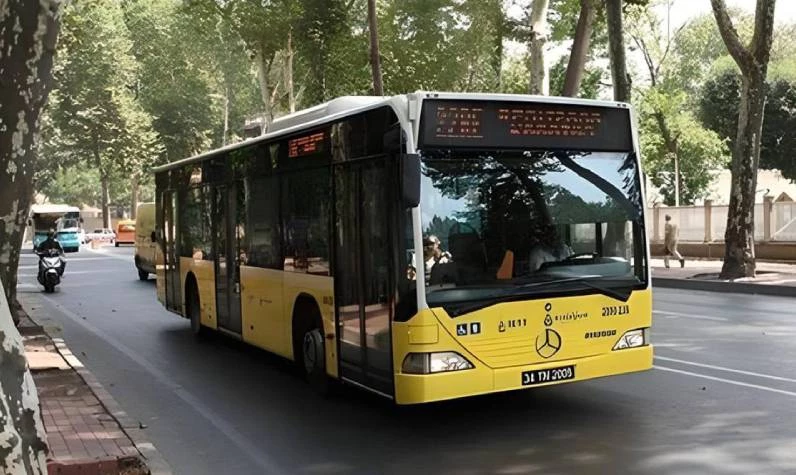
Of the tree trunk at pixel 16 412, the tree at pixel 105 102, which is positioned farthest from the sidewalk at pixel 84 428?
the tree at pixel 105 102

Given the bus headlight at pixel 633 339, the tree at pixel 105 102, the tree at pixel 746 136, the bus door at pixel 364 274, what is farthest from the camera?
the tree at pixel 105 102

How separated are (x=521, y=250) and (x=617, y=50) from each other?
657 inches

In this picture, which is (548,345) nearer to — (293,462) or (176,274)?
(293,462)

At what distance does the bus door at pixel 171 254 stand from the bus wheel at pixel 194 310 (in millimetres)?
335

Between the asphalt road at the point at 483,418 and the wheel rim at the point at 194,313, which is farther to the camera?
the wheel rim at the point at 194,313

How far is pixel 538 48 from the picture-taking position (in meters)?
24.9

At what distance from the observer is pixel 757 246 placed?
28297 millimetres

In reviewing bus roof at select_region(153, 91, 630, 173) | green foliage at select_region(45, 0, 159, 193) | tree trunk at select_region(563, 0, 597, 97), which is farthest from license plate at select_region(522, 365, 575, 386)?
green foliage at select_region(45, 0, 159, 193)

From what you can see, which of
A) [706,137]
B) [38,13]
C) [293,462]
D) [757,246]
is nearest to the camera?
[38,13]

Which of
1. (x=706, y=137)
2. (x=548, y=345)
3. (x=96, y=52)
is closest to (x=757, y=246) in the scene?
(x=706, y=137)

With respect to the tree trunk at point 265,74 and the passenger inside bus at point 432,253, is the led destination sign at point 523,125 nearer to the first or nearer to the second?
the passenger inside bus at point 432,253

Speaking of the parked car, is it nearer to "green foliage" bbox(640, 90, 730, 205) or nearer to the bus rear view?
"green foliage" bbox(640, 90, 730, 205)

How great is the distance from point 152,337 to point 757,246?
21187 millimetres

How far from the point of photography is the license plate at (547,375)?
705cm
